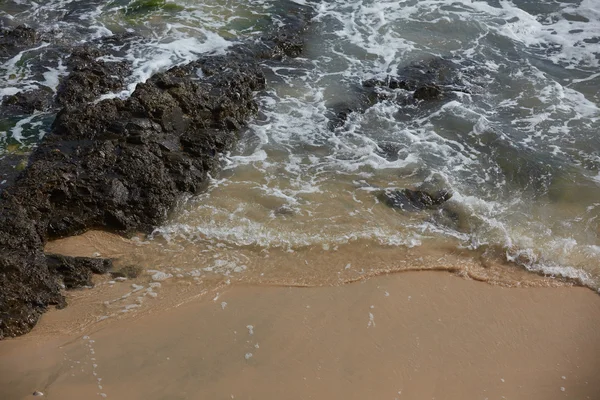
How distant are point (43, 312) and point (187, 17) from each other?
26.3 feet

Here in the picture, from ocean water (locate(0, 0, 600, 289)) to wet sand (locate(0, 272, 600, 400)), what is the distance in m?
0.43

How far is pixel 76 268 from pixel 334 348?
2.87 metres

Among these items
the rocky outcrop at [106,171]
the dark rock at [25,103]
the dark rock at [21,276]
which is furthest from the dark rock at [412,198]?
the dark rock at [25,103]

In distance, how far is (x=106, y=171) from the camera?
A: 698 cm

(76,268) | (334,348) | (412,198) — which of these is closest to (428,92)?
(412,198)

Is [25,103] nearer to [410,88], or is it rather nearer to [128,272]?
[128,272]

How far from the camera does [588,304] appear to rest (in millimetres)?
5984

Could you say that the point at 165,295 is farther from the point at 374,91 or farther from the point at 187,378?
the point at 374,91

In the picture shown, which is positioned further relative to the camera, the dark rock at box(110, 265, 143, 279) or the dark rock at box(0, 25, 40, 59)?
the dark rock at box(0, 25, 40, 59)

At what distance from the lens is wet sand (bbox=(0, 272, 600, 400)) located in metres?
4.88

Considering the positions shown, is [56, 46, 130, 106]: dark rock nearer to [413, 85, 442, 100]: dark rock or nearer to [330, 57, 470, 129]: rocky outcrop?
[330, 57, 470, 129]: rocky outcrop

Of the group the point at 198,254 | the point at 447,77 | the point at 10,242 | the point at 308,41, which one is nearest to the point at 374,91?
the point at 447,77

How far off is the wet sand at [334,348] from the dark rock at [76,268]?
1.41ft

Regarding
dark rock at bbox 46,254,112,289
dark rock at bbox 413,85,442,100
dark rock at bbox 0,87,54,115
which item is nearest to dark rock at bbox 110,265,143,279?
dark rock at bbox 46,254,112,289
